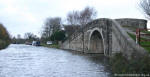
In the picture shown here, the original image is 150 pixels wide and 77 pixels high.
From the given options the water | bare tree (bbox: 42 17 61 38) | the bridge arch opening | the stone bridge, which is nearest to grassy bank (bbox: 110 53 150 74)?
the water

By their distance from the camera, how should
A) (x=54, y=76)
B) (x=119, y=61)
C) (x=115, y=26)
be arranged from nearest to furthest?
(x=119, y=61), (x=54, y=76), (x=115, y=26)

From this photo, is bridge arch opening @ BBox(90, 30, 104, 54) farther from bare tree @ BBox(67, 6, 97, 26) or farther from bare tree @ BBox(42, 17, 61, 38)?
bare tree @ BBox(42, 17, 61, 38)

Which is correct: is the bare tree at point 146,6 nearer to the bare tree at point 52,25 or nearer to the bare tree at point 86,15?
the bare tree at point 86,15

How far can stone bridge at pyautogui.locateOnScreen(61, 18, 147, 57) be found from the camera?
45.3 ft

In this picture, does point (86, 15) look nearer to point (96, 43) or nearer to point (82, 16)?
point (82, 16)

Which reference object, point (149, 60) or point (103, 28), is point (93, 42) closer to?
point (103, 28)

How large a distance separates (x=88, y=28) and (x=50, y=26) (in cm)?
4296

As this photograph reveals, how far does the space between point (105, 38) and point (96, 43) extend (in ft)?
20.7

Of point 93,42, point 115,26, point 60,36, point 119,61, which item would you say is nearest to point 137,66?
point 119,61

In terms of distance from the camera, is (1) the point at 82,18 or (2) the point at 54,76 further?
(1) the point at 82,18

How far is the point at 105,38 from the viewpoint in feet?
67.8

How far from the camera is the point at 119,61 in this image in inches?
325

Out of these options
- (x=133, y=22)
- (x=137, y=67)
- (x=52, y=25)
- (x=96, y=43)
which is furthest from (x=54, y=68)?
(x=52, y=25)

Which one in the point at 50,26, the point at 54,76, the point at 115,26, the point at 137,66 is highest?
the point at 50,26
